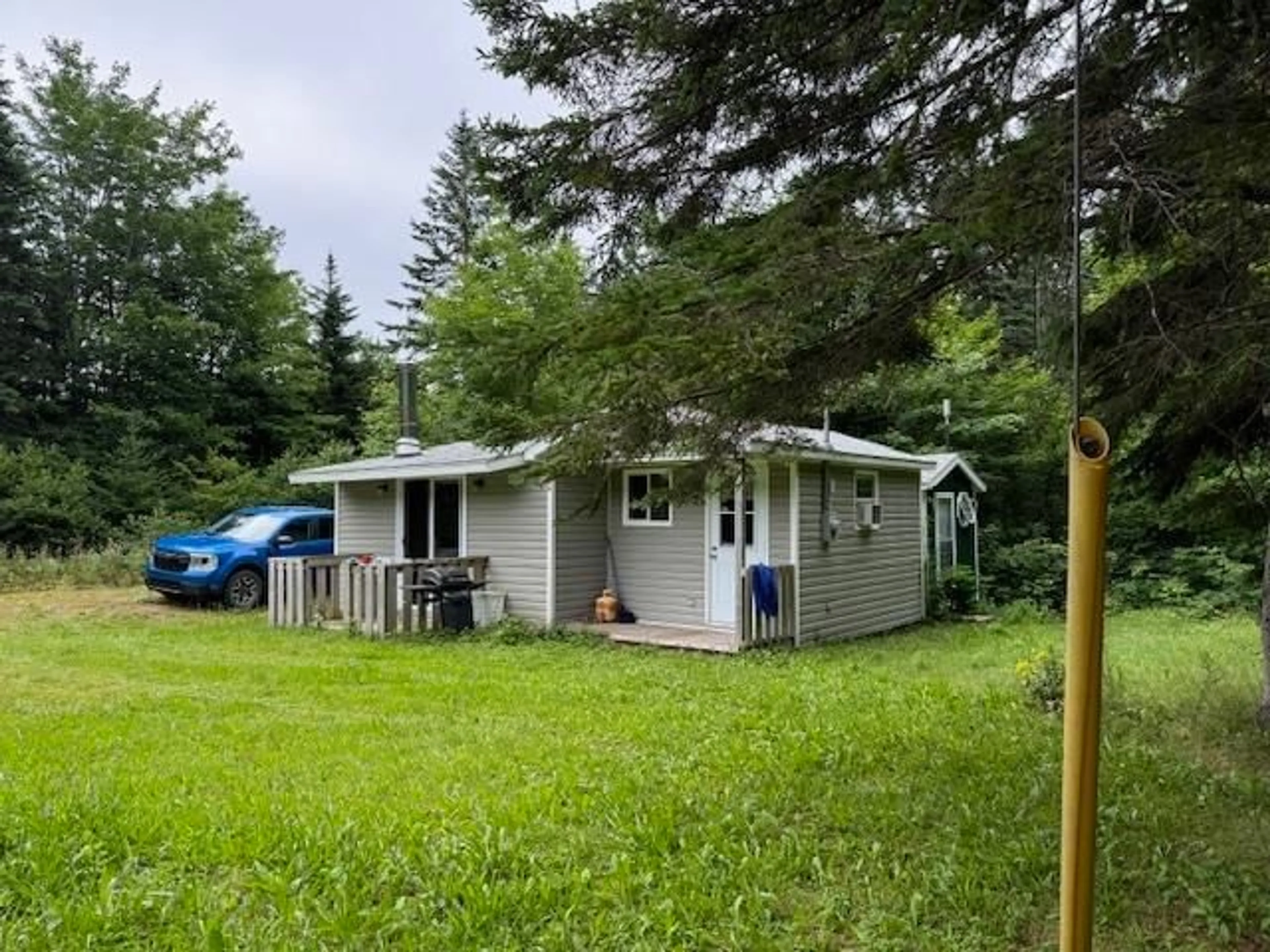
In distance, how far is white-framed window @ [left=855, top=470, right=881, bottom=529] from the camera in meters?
12.1

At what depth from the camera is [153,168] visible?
25188 millimetres

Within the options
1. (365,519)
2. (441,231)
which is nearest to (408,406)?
(365,519)

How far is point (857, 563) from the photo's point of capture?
12.0 metres

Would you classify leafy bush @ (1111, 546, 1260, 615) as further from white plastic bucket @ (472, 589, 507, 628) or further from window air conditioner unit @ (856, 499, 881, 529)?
white plastic bucket @ (472, 589, 507, 628)

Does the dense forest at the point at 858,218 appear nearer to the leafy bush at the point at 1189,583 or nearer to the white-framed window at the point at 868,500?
the white-framed window at the point at 868,500

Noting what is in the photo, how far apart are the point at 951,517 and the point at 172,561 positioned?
37.6ft

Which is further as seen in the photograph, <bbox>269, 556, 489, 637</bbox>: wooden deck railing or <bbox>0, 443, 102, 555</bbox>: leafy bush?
<bbox>0, 443, 102, 555</bbox>: leafy bush

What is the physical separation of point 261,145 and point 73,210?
6.03 metres

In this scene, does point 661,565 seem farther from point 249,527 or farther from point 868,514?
point 249,527

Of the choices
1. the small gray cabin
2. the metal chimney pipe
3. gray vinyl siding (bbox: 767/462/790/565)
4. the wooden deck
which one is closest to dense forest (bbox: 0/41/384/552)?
the metal chimney pipe

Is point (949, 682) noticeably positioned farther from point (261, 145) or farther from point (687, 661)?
point (261, 145)

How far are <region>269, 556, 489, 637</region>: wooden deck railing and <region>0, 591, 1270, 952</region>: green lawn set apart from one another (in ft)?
9.87

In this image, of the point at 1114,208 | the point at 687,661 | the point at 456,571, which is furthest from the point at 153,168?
the point at 1114,208

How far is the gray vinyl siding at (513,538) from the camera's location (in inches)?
448
